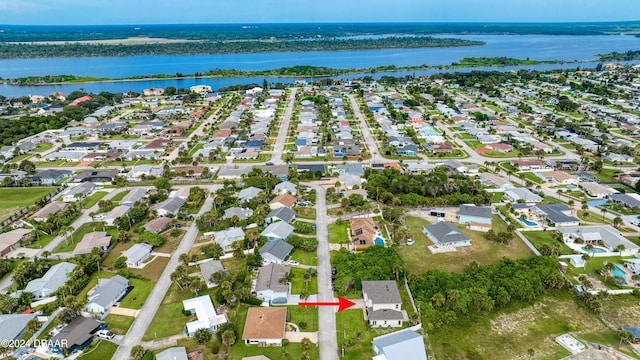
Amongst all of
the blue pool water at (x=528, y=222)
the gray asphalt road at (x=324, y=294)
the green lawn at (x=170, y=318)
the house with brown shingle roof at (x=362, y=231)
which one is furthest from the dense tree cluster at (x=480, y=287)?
the green lawn at (x=170, y=318)

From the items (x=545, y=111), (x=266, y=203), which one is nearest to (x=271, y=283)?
(x=266, y=203)

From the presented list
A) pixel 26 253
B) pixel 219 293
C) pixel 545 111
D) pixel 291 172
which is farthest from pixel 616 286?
pixel 545 111

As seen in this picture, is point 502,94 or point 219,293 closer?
point 219,293

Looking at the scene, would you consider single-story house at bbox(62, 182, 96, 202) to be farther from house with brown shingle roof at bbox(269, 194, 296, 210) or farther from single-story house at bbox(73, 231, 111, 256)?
house with brown shingle roof at bbox(269, 194, 296, 210)

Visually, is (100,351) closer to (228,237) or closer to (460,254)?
(228,237)

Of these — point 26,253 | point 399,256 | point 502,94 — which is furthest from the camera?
point 502,94

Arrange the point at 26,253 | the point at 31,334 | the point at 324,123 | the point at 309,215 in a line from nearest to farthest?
the point at 31,334, the point at 26,253, the point at 309,215, the point at 324,123

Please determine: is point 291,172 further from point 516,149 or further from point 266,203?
point 516,149

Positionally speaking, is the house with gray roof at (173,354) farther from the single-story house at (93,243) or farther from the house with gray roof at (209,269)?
the single-story house at (93,243)
